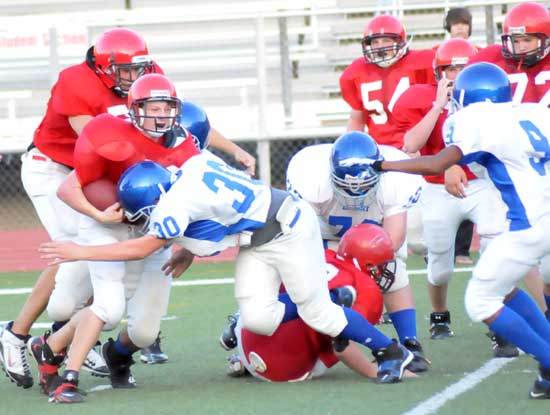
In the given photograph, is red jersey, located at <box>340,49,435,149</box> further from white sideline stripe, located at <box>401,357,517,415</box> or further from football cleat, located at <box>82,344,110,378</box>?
football cleat, located at <box>82,344,110,378</box>

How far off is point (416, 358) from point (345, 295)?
493 mm

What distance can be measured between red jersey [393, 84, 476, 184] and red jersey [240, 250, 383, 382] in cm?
122

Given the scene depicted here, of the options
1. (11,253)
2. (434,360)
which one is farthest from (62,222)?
(11,253)

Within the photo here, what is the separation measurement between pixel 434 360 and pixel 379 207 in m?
0.80

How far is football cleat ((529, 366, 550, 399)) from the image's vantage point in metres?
5.10

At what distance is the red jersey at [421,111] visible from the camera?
6867 millimetres

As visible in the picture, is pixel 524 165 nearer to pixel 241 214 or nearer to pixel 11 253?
pixel 241 214

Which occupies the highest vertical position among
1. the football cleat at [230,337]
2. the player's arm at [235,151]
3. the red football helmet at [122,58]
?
the red football helmet at [122,58]

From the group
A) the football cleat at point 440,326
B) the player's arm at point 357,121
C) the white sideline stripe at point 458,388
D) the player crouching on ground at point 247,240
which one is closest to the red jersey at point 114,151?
the player crouching on ground at point 247,240

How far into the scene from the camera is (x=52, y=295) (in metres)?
5.77

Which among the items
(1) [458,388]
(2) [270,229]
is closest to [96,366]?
(2) [270,229]

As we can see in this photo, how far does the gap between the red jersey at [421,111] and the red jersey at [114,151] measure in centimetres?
184

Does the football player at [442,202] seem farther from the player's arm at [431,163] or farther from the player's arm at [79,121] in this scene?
the player's arm at [79,121]

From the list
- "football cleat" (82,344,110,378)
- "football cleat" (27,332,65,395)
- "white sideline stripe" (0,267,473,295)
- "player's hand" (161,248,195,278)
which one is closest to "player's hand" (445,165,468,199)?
"player's hand" (161,248,195,278)
